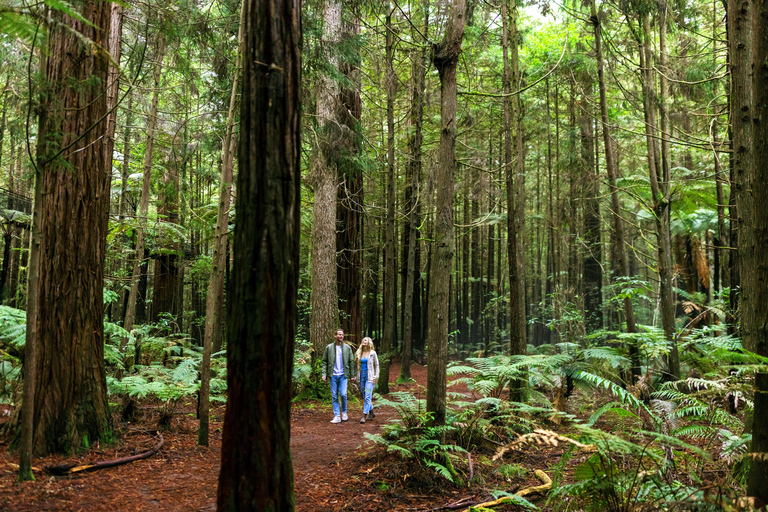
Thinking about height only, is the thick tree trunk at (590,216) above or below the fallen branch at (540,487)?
above

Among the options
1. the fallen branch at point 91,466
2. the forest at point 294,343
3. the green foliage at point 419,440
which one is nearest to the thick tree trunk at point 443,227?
the forest at point 294,343

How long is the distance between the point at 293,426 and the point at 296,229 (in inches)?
261

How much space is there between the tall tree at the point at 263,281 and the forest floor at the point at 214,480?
6.46 ft

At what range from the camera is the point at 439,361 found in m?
5.95

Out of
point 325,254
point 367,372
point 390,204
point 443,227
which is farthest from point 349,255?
point 443,227

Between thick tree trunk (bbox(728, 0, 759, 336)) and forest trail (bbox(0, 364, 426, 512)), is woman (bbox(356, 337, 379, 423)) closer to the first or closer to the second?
forest trail (bbox(0, 364, 426, 512))

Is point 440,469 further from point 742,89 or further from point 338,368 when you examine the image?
point 742,89

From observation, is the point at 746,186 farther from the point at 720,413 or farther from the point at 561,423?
the point at 561,423

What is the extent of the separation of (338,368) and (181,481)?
412 centimetres

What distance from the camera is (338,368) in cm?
881

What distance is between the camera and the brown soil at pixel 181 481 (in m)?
4.05

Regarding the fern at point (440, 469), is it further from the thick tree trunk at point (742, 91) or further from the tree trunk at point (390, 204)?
the tree trunk at point (390, 204)

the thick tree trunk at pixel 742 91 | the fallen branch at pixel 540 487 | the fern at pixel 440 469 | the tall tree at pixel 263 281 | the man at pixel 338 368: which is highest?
the thick tree trunk at pixel 742 91

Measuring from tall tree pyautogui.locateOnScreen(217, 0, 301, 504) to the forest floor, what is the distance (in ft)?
6.46
